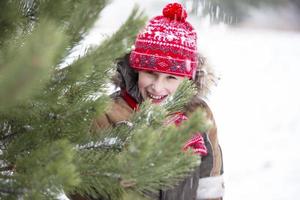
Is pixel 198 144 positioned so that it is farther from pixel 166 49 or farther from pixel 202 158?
pixel 166 49

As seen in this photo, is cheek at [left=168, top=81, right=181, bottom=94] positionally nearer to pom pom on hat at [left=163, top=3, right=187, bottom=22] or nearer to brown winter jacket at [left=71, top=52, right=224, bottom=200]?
brown winter jacket at [left=71, top=52, right=224, bottom=200]

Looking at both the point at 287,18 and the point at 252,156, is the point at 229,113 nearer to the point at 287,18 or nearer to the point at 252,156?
the point at 252,156

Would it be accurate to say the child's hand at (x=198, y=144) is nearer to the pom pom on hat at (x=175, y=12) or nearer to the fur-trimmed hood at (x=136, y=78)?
the fur-trimmed hood at (x=136, y=78)

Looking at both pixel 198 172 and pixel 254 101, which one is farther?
pixel 254 101

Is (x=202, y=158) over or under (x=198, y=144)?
under

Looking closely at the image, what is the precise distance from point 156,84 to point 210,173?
0.48 meters

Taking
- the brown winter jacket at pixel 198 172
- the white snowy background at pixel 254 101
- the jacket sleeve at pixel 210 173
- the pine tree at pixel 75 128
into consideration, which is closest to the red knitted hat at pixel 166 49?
the brown winter jacket at pixel 198 172

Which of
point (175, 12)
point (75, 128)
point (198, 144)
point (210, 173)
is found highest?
point (175, 12)

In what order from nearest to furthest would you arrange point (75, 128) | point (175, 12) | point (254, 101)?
point (75, 128) < point (175, 12) < point (254, 101)

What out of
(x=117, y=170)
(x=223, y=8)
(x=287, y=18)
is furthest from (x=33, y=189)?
(x=287, y=18)

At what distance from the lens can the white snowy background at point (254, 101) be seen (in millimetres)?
5459

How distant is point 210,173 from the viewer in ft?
7.31

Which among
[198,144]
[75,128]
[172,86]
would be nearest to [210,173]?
[198,144]

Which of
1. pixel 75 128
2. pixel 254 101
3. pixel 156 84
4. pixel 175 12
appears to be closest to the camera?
pixel 75 128
